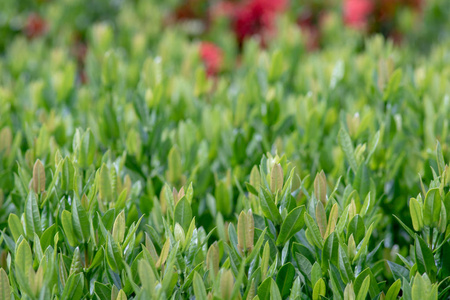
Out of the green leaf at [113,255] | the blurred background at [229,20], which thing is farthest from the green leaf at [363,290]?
the blurred background at [229,20]

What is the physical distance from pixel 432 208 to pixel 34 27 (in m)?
4.44

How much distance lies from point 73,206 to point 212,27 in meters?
4.00

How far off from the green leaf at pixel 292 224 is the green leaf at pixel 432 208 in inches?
15.1

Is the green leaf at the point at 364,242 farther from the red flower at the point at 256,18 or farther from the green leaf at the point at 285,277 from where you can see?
the red flower at the point at 256,18

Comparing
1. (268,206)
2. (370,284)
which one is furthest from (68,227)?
(370,284)

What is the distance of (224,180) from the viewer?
2.18 m

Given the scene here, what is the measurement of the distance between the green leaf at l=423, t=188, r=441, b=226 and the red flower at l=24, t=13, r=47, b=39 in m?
4.33

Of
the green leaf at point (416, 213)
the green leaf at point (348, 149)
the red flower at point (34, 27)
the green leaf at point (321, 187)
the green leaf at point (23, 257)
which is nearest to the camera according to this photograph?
the green leaf at point (23, 257)

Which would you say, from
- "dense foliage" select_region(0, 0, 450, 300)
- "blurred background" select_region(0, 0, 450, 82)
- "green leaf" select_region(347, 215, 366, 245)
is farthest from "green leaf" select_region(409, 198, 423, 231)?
"blurred background" select_region(0, 0, 450, 82)

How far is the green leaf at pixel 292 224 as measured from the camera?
1.60m

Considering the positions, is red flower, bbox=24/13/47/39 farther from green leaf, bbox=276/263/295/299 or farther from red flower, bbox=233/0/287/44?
green leaf, bbox=276/263/295/299

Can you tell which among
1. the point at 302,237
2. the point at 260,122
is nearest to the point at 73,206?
the point at 302,237

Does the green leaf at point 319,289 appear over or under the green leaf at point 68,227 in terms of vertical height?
under

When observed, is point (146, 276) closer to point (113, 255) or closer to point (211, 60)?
point (113, 255)
